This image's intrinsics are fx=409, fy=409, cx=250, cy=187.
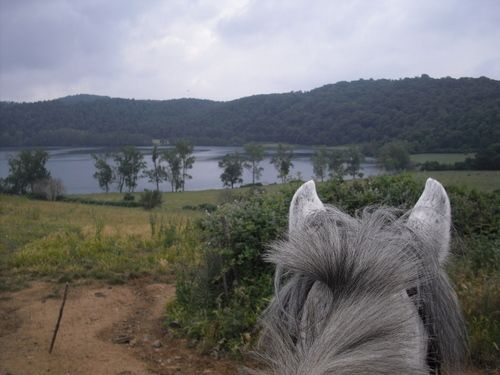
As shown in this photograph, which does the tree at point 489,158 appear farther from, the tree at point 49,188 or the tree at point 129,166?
the tree at point 129,166

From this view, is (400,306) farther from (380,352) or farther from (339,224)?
(339,224)

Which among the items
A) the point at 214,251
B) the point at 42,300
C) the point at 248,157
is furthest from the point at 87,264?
the point at 248,157

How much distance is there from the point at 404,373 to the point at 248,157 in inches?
2388

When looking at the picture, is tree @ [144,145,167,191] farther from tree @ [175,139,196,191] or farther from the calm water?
tree @ [175,139,196,191]

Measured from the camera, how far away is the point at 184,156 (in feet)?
217

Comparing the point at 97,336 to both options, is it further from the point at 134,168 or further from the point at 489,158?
the point at 134,168

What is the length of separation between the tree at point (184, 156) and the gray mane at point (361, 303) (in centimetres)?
6441

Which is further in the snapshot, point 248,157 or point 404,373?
point 248,157

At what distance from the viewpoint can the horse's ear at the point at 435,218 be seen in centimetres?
130

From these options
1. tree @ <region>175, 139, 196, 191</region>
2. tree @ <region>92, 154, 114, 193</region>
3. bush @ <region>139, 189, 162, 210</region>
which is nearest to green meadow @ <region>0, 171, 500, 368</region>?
bush @ <region>139, 189, 162, 210</region>

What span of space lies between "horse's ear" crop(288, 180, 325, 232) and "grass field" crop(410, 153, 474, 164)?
10.7 metres

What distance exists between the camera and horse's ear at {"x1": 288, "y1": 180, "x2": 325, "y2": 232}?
1.48 metres

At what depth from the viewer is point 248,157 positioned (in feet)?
201

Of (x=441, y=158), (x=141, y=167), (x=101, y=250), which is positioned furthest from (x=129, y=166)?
(x=101, y=250)
